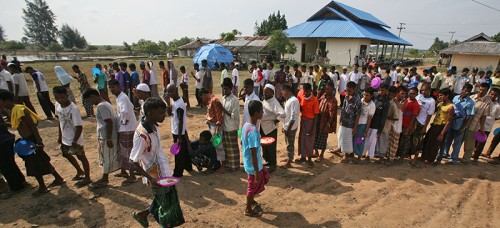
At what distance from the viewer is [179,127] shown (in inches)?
160

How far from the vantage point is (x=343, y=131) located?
4969mm

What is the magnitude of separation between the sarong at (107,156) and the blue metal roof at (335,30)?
27.7 metres

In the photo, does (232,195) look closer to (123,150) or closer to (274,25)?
(123,150)

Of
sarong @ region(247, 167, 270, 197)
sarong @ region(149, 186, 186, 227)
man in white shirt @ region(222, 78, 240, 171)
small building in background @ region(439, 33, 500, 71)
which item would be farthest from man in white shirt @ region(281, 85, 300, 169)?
small building in background @ region(439, 33, 500, 71)

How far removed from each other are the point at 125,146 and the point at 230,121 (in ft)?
5.48

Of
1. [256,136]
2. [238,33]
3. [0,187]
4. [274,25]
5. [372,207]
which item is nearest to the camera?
[256,136]

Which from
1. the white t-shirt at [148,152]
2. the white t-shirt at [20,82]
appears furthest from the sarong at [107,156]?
the white t-shirt at [20,82]

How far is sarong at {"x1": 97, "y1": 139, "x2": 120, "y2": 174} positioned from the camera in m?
3.98

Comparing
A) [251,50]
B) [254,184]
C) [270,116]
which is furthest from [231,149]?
[251,50]

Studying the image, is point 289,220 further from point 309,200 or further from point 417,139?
point 417,139

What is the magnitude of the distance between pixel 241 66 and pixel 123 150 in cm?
2104

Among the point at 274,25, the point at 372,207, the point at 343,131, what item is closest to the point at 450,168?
the point at 343,131

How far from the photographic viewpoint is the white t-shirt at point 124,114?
3.88 m

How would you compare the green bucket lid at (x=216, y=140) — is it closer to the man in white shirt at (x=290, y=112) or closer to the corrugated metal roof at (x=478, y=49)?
the man in white shirt at (x=290, y=112)
